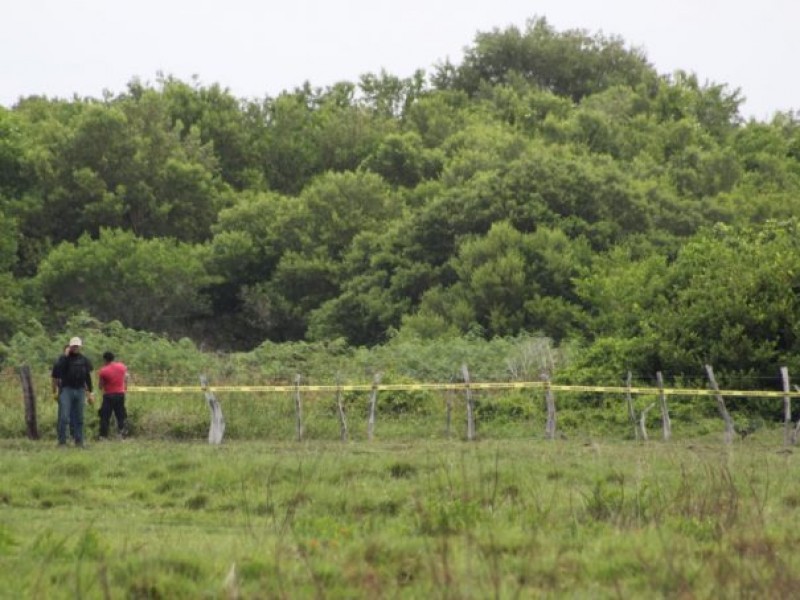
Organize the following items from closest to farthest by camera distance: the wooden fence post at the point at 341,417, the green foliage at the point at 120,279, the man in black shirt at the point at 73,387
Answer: the man in black shirt at the point at 73,387 → the wooden fence post at the point at 341,417 → the green foliage at the point at 120,279

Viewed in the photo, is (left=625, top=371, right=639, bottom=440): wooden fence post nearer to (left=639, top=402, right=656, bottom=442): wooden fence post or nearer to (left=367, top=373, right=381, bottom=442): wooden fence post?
(left=639, top=402, right=656, bottom=442): wooden fence post

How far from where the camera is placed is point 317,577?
36.9ft

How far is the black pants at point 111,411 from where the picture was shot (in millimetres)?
26297

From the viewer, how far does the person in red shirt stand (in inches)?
1031

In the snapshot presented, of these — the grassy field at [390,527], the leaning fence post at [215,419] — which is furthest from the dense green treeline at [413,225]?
the grassy field at [390,527]

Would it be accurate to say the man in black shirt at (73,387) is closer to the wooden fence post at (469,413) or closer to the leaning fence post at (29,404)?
the leaning fence post at (29,404)

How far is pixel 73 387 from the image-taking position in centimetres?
2391

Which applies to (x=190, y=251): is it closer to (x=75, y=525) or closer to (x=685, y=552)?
(x=75, y=525)

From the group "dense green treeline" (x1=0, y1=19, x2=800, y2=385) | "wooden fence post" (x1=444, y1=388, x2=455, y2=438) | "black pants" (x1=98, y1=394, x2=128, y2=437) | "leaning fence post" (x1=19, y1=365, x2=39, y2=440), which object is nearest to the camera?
"black pants" (x1=98, y1=394, x2=128, y2=437)

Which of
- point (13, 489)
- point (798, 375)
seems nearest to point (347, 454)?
point (13, 489)

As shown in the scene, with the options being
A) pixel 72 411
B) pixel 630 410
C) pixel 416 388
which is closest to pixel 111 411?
pixel 72 411

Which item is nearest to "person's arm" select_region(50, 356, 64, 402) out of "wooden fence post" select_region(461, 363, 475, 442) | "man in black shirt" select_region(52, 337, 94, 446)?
"man in black shirt" select_region(52, 337, 94, 446)

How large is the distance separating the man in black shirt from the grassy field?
4.70 feet

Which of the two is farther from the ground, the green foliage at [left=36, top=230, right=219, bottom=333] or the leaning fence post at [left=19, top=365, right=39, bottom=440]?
the green foliage at [left=36, top=230, right=219, bottom=333]
